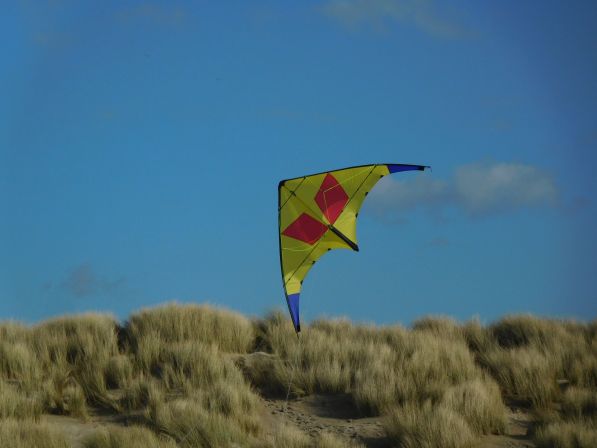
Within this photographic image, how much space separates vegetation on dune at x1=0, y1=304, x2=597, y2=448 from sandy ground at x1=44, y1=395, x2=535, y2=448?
19 centimetres

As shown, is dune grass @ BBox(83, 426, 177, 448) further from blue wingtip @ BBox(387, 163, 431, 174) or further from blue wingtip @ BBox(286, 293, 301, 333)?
blue wingtip @ BBox(387, 163, 431, 174)

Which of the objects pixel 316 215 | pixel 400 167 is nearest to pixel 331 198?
pixel 316 215

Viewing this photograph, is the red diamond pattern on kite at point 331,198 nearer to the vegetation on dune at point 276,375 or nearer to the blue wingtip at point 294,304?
the blue wingtip at point 294,304

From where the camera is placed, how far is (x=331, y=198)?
1227 cm

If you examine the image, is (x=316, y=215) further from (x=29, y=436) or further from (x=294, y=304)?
(x=29, y=436)

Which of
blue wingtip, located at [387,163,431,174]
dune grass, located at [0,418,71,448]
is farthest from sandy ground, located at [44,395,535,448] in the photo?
blue wingtip, located at [387,163,431,174]

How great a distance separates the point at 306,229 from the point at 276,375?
10.4 ft

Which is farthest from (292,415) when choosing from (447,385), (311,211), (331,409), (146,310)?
(146,310)

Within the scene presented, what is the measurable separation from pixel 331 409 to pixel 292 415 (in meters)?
0.61

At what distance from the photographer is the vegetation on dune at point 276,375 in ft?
39.9

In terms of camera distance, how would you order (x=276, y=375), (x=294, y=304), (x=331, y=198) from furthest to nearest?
(x=276, y=375)
(x=331, y=198)
(x=294, y=304)

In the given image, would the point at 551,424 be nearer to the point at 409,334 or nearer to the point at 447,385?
the point at 447,385

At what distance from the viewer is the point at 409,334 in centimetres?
1639

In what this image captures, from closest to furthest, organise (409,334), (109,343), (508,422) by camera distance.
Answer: (508,422), (109,343), (409,334)
